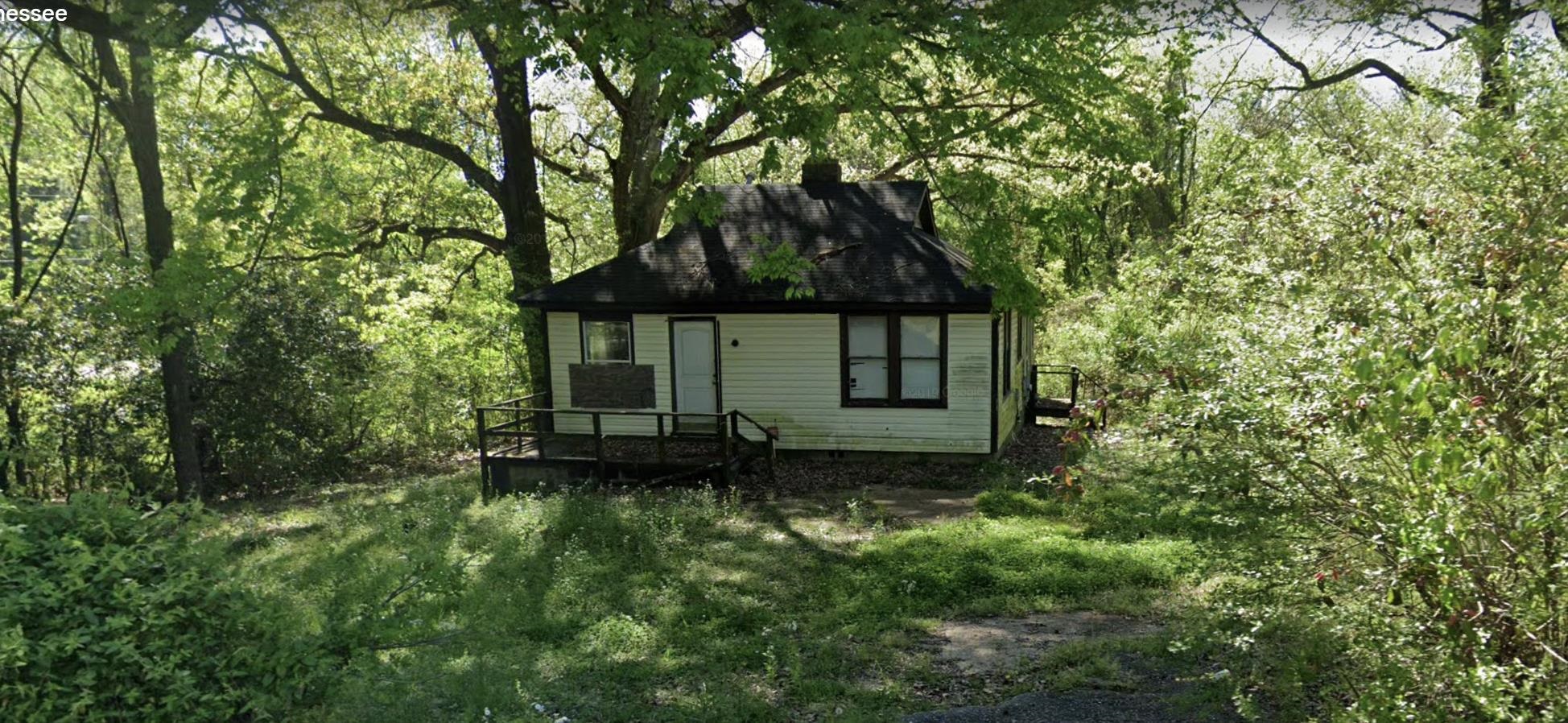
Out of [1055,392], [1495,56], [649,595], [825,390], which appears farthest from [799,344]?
[1055,392]

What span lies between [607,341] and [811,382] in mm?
3671

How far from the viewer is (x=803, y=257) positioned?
15.8 metres

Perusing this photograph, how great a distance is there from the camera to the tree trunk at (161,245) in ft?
39.2

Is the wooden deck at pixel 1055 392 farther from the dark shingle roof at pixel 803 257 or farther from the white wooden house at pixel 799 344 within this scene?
the dark shingle roof at pixel 803 257

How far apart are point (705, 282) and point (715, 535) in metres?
5.85

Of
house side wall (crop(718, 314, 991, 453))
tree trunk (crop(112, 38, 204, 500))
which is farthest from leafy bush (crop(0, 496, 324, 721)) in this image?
house side wall (crop(718, 314, 991, 453))

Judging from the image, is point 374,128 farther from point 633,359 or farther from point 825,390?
point 825,390

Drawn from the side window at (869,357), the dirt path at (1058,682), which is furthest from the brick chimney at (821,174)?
the dirt path at (1058,682)

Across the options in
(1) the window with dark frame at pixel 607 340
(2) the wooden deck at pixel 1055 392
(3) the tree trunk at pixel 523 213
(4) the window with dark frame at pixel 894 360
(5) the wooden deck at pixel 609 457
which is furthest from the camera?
(2) the wooden deck at pixel 1055 392

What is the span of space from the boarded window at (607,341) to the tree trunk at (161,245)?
589 centimetres

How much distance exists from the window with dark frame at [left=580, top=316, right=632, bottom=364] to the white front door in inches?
34.4

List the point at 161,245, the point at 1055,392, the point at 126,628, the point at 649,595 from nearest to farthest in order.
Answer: the point at 126,628 → the point at 649,595 → the point at 161,245 → the point at 1055,392

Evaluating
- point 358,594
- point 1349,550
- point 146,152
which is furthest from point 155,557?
point 146,152

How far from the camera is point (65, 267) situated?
1445 cm
